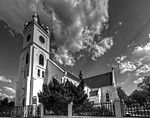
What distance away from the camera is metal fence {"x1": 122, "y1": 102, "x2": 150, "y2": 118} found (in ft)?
25.1

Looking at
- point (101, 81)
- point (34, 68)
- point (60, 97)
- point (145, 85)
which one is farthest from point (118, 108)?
point (145, 85)

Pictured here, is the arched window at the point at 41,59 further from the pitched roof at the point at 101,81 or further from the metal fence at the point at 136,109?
the metal fence at the point at 136,109

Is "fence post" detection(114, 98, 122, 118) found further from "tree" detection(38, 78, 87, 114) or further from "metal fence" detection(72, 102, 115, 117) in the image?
"tree" detection(38, 78, 87, 114)

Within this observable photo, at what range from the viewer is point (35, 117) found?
544 inches

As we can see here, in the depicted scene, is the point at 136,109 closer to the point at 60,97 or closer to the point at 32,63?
the point at 60,97

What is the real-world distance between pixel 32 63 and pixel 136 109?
19339mm

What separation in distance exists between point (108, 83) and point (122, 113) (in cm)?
2695

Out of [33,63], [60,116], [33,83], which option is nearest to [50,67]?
[33,63]

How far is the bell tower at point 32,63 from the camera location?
20.6 metres

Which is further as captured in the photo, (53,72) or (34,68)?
(53,72)

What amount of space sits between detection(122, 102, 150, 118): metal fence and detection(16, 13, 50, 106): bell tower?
15.0m

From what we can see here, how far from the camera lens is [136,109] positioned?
7.98 meters

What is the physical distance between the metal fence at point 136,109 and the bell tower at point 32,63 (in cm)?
1498

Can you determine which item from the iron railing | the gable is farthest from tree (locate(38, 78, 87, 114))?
the gable
